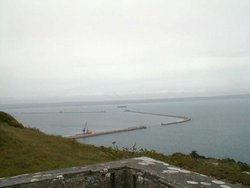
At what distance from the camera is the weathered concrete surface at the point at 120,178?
2.94 m

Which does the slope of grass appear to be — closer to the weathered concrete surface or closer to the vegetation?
the vegetation

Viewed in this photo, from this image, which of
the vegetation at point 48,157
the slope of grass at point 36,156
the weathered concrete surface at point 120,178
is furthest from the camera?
the vegetation at point 48,157

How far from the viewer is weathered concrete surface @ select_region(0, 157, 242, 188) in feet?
9.64

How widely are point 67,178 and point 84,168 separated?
0.33 meters

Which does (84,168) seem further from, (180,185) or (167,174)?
(180,185)

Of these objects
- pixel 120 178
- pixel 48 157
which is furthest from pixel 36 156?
pixel 120 178

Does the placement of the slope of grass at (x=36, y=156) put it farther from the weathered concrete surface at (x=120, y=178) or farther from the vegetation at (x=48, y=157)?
the weathered concrete surface at (x=120, y=178)

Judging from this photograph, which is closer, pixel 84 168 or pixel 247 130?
pixel 84 168

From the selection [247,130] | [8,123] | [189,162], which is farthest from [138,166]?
[247,130]

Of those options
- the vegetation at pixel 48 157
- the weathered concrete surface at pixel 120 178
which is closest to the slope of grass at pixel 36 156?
the vegetation at pixel 48 157

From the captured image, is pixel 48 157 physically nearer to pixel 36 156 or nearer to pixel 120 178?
pixel 36 156

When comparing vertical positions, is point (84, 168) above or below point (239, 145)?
above

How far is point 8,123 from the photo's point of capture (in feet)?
57.1

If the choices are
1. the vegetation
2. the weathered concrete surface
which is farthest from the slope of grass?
the weathered concrete surface
